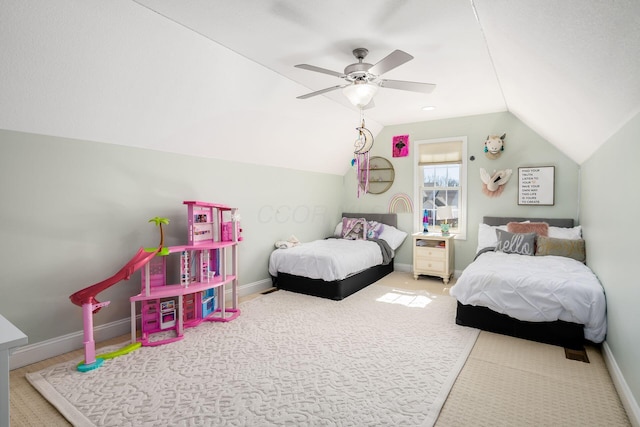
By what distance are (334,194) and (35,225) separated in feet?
14.1

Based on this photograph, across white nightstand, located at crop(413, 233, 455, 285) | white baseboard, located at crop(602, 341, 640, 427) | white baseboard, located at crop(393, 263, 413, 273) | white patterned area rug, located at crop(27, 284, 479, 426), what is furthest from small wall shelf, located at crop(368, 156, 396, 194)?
white baseboard, located at crop(602, 341, 640, 427)

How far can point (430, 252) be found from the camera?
495 cm

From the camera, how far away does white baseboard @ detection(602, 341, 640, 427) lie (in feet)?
5.94

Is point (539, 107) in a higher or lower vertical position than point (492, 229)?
higher

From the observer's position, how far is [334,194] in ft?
19.9

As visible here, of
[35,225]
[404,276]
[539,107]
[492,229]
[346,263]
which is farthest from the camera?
[404,276]

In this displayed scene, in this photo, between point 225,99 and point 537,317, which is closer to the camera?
point 537,317

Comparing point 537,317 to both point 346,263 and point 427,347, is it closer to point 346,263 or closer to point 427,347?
point 427,347

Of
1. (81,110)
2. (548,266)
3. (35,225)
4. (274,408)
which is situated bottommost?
(274,408)

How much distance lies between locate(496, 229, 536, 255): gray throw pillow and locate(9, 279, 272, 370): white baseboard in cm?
428

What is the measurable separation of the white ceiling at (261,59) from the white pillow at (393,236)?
94.0 inches

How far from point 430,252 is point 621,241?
2.78 m

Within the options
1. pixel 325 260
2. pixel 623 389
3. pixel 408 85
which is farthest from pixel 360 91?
pixel 623 389

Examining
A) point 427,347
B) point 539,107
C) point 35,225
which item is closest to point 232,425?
point 427,347
